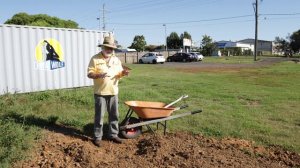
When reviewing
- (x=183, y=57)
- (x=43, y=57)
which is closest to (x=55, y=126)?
(x=43, y=57)

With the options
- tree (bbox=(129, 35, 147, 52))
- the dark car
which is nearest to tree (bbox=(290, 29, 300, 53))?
tree (bbox=(129, 35, 147, 52))

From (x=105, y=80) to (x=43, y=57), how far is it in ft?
21.3

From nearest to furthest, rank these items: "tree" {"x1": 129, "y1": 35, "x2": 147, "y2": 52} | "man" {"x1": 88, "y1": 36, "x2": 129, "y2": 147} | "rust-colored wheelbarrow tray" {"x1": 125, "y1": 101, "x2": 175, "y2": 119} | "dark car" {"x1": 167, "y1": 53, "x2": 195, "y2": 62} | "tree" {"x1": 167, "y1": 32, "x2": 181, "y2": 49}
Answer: "man" {"x1": 88, "y1": 36, "x2": 129, "y2": 147} < "rust-colored wheelbarrow tray" {"x1": 125, "y1": 101, "x2": 175, "y2": 119} < "dark car" {"x1": 167, "y1": 53, "x2": 195, "y2": 62} < "tree" {"x1": 129, "y1": 35, "x2": 147, "y2": 52} < "tree" {"x1": 167, "y1": 32, "x2": 181, "y2": 49}

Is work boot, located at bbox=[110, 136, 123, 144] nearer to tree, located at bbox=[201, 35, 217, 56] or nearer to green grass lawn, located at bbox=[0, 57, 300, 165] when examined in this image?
green grass lawn, located at bbox=[0, 57, 300, 165]

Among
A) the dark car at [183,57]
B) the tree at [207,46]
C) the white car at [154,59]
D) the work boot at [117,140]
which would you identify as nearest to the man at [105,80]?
the work boot at [117,140]

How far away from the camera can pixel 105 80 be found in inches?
270

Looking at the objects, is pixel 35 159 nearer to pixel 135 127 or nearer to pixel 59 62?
pixel 135 127

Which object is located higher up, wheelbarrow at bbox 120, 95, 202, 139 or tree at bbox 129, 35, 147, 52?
tree at bbox 129, 35, 147, 52

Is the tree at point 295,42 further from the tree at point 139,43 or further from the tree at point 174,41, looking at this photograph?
the tree at point 139,43

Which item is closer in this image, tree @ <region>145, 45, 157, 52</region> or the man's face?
the man's face

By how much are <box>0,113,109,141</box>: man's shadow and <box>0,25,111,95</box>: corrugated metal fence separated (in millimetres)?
3625

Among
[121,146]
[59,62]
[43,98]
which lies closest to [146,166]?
[121,146]

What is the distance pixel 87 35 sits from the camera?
1413 cm

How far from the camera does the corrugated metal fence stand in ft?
38.5
